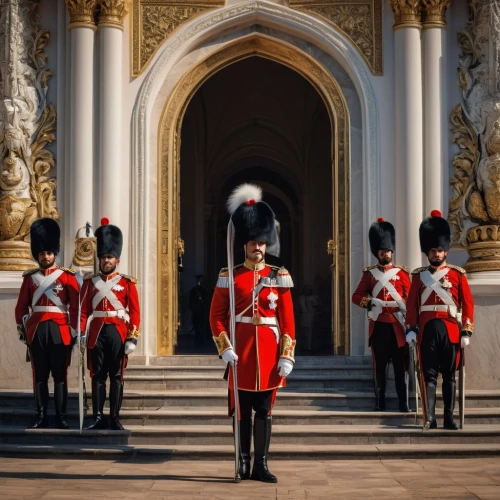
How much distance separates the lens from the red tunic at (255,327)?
923cm

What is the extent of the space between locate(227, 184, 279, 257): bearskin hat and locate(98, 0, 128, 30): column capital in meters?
5.20

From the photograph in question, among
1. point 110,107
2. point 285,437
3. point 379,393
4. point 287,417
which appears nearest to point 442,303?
point 379,393

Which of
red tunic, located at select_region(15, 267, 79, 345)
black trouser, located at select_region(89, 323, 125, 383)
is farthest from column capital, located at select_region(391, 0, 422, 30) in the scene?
black trouser, located at select_region(89, 323, 125, 383)

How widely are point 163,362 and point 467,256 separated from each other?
3.45m

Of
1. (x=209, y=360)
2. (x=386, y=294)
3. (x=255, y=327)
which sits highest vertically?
(x=386, y=294)

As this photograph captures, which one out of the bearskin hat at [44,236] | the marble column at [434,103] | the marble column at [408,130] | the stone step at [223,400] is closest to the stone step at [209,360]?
the stone step at [223,400]

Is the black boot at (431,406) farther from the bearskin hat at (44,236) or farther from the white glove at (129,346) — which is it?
the bearskin hat at (44,236)

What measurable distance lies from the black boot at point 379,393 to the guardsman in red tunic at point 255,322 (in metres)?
2.74

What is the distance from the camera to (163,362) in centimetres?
1341

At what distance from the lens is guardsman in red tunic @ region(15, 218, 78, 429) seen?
1133cm

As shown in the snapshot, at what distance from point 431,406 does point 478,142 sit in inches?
149

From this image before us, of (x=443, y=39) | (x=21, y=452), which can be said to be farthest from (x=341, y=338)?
(x=21, y=452)

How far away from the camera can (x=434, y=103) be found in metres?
13.8

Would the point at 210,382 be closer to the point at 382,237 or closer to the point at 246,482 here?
the point at 382,237
